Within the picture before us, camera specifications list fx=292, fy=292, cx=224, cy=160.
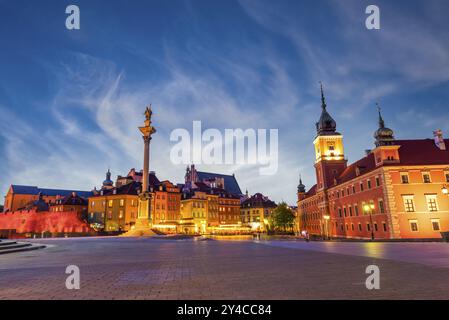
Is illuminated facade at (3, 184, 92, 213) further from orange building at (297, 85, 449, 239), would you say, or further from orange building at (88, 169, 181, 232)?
orange building at (297, 85, 449, 239)

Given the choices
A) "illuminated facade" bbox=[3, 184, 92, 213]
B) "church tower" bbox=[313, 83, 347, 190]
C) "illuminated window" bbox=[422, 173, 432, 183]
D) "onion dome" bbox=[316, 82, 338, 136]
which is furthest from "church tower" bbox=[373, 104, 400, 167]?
"illuminated facade" bbox=[3, 184, 92, 213]

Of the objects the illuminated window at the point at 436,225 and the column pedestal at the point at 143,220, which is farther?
the column pedestal at the point at 143,220

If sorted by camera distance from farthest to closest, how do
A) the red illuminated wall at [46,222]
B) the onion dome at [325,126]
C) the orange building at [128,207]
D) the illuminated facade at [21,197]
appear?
the illuminated facade at [21,197] < the orange building at [128,207] < the onion dome at [325,126] < the red illuminated wall at [46,222]

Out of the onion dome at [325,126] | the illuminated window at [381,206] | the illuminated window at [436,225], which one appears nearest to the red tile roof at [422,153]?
the illuminated window at [381,206]

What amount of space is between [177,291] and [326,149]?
73.8m

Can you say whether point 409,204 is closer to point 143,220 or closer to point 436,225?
point 436,225

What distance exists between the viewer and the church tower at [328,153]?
72.6 metres

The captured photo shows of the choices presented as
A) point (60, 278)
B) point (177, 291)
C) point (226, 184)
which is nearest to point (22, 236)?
point (60, 278)

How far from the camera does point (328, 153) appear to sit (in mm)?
74875

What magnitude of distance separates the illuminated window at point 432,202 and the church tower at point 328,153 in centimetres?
2518

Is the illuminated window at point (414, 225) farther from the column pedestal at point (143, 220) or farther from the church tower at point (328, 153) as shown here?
the column pedestal at point (143, 220)

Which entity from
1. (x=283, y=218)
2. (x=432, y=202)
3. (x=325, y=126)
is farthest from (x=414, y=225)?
(x=283, y=218)

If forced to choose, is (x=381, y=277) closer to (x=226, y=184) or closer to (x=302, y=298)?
(x=302, y=298)

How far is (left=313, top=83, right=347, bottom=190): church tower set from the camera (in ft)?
238
